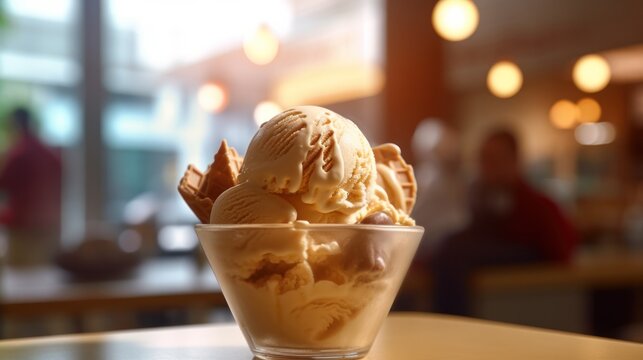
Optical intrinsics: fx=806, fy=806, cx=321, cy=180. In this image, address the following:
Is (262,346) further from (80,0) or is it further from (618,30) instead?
(618,30)

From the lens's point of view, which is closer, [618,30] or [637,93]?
[618,30]

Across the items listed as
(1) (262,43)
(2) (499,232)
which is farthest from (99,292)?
(1) (262,43)

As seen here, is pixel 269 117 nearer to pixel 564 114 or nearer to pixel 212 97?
pixel 212 97

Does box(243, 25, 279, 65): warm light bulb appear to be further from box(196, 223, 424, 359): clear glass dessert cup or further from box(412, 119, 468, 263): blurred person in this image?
box(196, 223, 424, 359): clear glass dessert cup

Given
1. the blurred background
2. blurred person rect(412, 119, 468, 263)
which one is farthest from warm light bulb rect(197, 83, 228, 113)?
blurred person rect(412, 119, 468, 263)

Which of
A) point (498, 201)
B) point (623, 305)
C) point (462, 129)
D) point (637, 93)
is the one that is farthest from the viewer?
point (462, 129)

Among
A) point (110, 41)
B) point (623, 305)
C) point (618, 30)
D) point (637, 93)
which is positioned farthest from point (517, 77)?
point (637, 93)

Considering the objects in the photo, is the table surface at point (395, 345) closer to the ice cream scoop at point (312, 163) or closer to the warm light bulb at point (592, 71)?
the ice cream scoop at point (312, 163)
